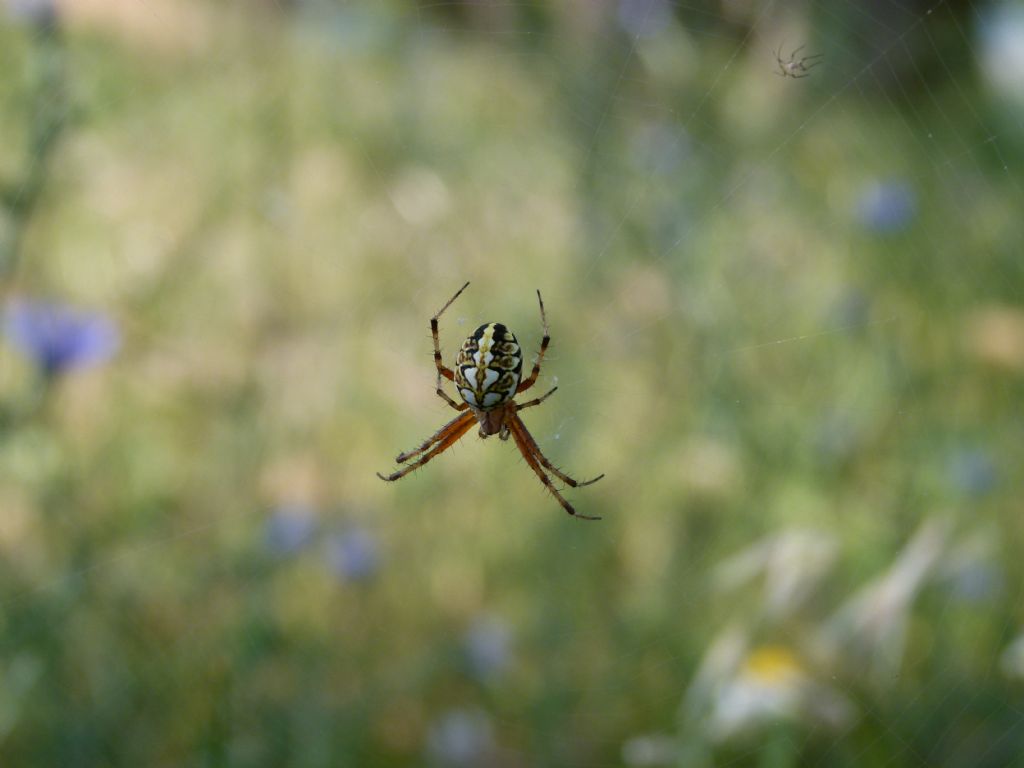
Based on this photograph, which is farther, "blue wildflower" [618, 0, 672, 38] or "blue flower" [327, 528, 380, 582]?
"blue wildflower" [618, 0, 672, 38]

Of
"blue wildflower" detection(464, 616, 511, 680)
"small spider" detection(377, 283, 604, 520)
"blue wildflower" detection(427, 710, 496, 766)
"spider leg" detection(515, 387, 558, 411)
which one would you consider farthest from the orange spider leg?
"blue wildflower" detection(427, 710, 496, 766)

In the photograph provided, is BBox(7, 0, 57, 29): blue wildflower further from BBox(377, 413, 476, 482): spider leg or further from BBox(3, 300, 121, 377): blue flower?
BBox(377, 413, 476, 482): spider leg

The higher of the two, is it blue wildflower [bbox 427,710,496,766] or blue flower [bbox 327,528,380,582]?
blue flower [bbox 327,528,380,582]

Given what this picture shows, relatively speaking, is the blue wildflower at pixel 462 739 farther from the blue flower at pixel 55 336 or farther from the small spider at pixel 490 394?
the blue flower at pixel 55 336

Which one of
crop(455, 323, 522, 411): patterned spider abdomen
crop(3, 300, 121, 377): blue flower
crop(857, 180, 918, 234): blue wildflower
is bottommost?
crop(455, 323, 522, 411): patterned spider abdomen

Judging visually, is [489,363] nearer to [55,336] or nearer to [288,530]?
[288,530]

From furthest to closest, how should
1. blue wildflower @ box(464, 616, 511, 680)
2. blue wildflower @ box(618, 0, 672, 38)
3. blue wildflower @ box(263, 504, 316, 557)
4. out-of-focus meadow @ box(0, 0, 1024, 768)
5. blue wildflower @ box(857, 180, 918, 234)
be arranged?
blue wildflower @ box(857, 180, 918, 234) < blue wildflower @ box(618, 0, 672, 38) < blue wildflower @ box(464, 616, 511, 680) < blue wildflower @ box(263, 504, 316, 557) < out-of-focus meadow @ box(0, 0, 1024, 768)

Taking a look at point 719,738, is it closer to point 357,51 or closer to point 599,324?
point 599,324

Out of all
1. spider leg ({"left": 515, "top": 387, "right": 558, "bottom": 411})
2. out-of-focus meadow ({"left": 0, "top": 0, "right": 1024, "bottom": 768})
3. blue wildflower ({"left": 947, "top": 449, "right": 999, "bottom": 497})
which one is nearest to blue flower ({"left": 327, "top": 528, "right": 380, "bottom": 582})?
out-of-focus meadow ({"left": 0, "top": 0, "right": 1024, "bottom": 768})

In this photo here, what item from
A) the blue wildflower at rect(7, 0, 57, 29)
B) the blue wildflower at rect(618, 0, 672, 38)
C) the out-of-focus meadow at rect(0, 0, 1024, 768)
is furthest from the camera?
the blue wildflower at rect(618, 0, 672, 38)
